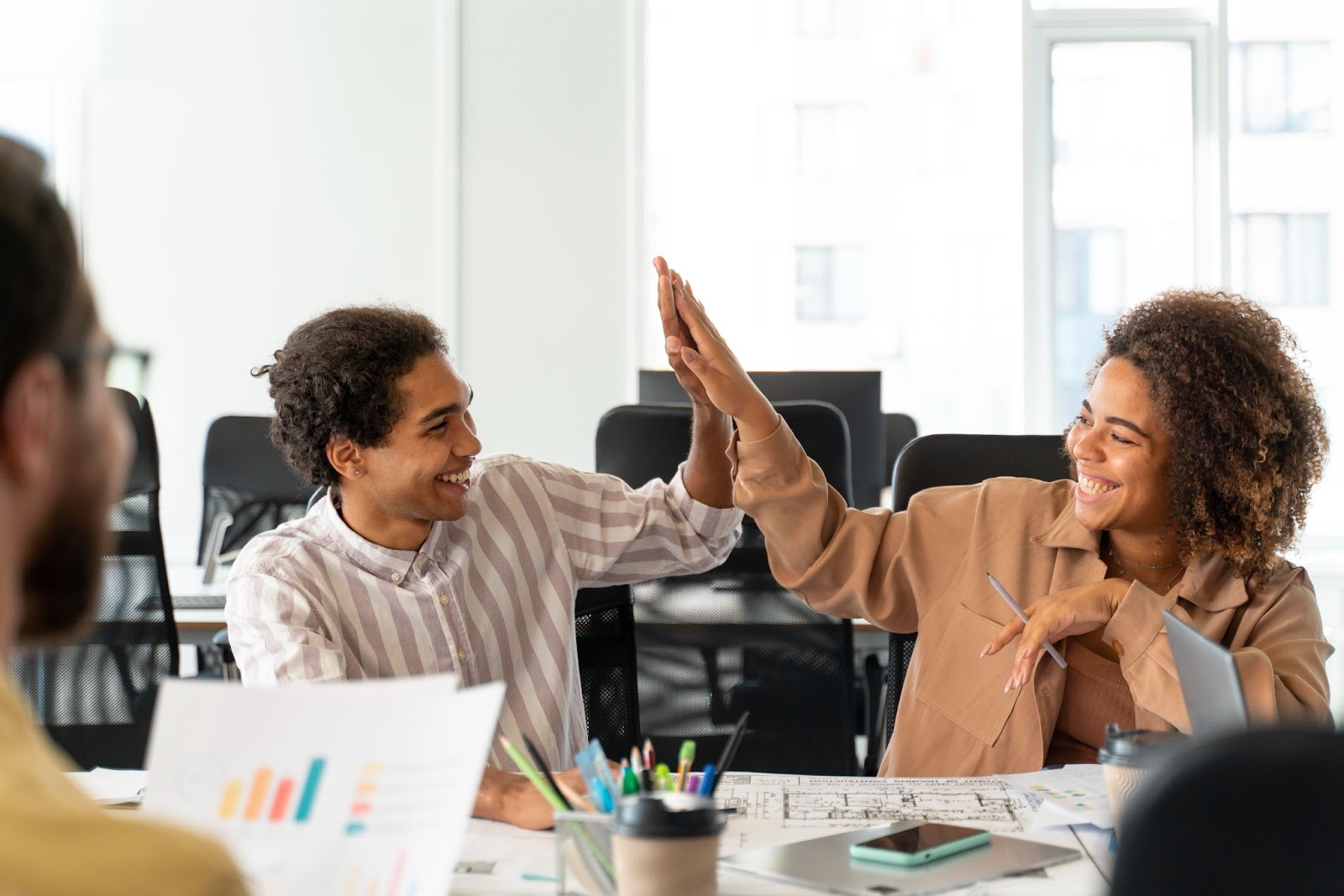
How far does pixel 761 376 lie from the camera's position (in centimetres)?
295

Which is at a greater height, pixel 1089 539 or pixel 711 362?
pixel 711 362

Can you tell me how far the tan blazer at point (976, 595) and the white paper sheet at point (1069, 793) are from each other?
0.13 m

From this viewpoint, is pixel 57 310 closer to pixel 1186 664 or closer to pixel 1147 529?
pixel 1186 664

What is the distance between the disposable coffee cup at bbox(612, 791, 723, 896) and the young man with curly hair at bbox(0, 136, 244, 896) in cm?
40

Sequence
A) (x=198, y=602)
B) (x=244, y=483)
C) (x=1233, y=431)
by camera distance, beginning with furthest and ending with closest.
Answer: (x=244, y=483), (x=198, y=602), (x=1233, y=431)

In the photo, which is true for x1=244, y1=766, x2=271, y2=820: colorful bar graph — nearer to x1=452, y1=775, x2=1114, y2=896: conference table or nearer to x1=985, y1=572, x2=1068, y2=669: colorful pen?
x1=452, y1=775, x2=1114, y2=896: conference table

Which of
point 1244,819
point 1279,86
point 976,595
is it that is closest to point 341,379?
point 976,595

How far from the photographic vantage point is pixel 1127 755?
111 centimetres

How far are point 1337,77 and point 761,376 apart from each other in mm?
3261

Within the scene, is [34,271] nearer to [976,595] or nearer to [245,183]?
[976,595]

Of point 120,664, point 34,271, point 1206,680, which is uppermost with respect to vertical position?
point 34,271

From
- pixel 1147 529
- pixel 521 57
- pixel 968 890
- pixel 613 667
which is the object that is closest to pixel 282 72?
pixel 521 57

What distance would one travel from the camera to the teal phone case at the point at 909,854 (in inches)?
42.7

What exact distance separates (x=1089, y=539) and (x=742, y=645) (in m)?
0.80
